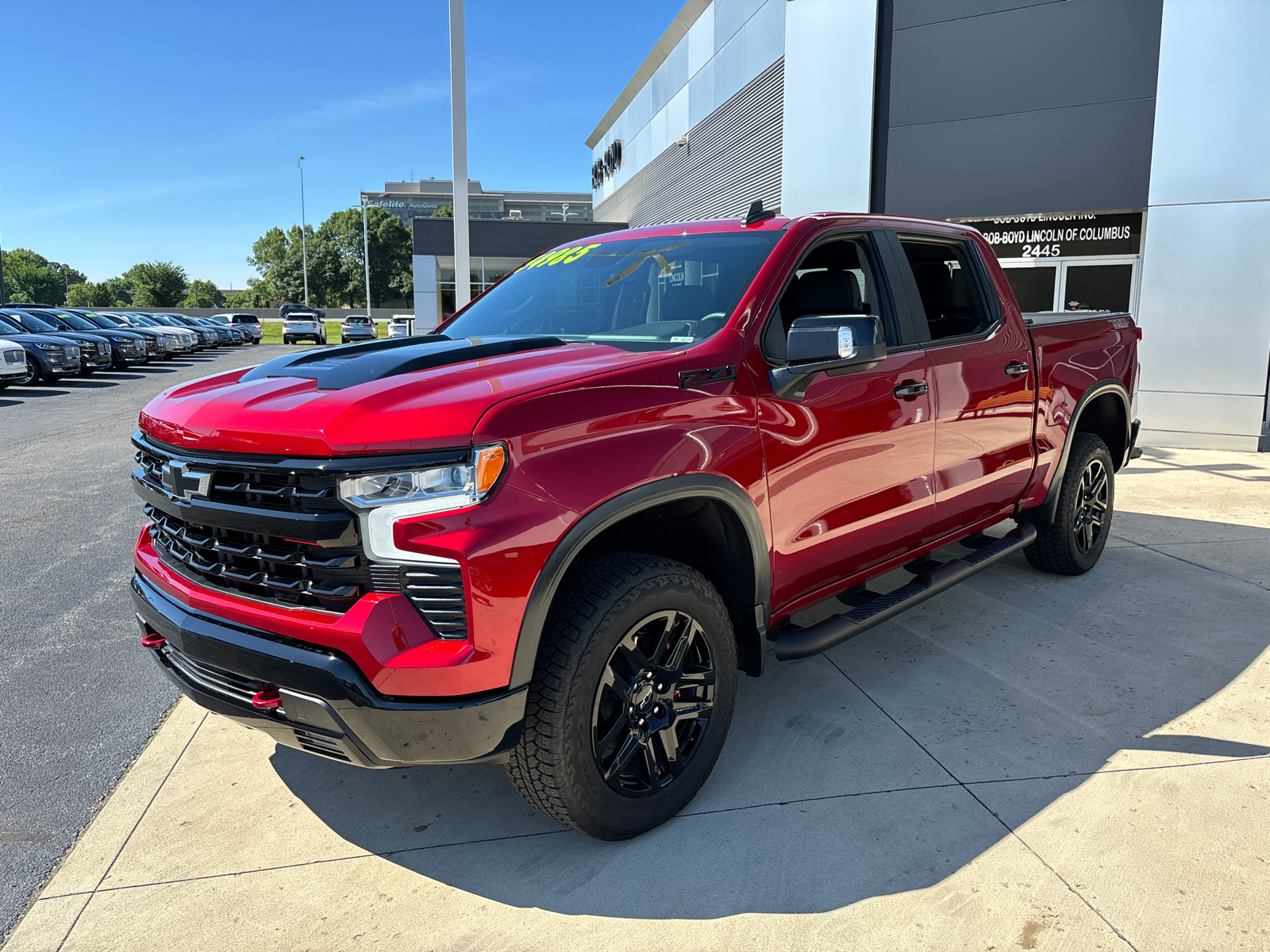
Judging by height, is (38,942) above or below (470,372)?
below

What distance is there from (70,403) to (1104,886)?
57.2 feet

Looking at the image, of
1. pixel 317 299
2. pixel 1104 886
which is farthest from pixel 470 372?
pixel 317 299

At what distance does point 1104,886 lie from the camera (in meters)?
2.59

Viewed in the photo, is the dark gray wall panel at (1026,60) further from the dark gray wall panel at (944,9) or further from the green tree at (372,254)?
the green tree at (372,254)

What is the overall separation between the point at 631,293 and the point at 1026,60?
1007 cm

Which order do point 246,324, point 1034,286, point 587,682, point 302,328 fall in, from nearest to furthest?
1. point 587,682
2. point 1034,286
3. point 302,328
4. point 246,324

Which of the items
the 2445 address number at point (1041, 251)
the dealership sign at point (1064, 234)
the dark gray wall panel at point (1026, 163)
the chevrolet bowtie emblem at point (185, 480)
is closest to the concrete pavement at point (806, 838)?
the chevrolet bowtie emblem at point (185, 480)

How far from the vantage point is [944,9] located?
459 inches

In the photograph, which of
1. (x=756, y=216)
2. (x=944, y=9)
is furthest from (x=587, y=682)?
(x=944, y=9)

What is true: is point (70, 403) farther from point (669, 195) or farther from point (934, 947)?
point (934, 947)

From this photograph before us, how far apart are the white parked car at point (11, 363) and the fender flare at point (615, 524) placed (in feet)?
63.0

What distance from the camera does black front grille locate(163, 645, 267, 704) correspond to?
2484 mm

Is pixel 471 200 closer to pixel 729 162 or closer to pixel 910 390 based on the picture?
pixel 729 162

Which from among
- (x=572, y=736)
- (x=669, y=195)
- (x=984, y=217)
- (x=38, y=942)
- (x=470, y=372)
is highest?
(x=669, y=195)
